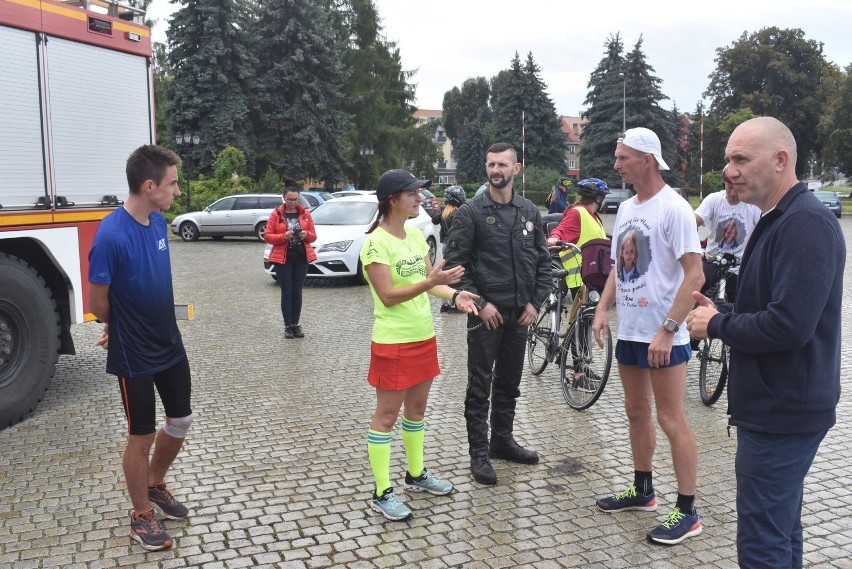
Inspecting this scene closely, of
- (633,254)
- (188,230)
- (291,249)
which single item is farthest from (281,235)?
(188,230)

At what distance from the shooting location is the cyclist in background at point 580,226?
23.8ft

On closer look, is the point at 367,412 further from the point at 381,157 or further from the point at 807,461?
the point at 381,157

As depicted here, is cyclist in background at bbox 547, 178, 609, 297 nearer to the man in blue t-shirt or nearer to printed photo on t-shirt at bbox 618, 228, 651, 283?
printed photo on t-shirt at bbox 618, 228, 651, 283

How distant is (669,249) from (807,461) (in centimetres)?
150

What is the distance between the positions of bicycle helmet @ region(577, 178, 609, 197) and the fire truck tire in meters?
4.78

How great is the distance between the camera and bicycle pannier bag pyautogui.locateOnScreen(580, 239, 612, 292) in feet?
19.6

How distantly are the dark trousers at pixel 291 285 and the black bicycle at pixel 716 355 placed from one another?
16.0ft

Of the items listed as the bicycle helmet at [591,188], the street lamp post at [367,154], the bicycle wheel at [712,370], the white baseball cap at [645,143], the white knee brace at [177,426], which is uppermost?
the street lamp post at [367,154]

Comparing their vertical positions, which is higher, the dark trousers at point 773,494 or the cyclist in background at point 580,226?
the cyclist in background at point 580,226

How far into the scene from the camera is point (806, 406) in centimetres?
258

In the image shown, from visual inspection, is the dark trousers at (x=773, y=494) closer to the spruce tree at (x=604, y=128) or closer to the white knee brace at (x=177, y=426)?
the white knee brace at (x=177, y=426)

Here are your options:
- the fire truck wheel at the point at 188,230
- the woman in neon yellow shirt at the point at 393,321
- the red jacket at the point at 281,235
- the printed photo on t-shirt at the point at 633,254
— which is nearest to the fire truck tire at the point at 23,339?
the woman in neon yellow shirt at the point at 393,321

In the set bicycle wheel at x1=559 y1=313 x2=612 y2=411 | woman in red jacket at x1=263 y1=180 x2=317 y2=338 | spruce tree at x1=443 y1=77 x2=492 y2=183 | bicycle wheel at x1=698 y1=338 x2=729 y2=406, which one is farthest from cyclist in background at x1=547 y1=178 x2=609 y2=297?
spruce tree at x1=443 y1=77 x2=492 y2=183

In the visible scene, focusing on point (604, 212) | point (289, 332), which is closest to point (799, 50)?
point (604, 212)
